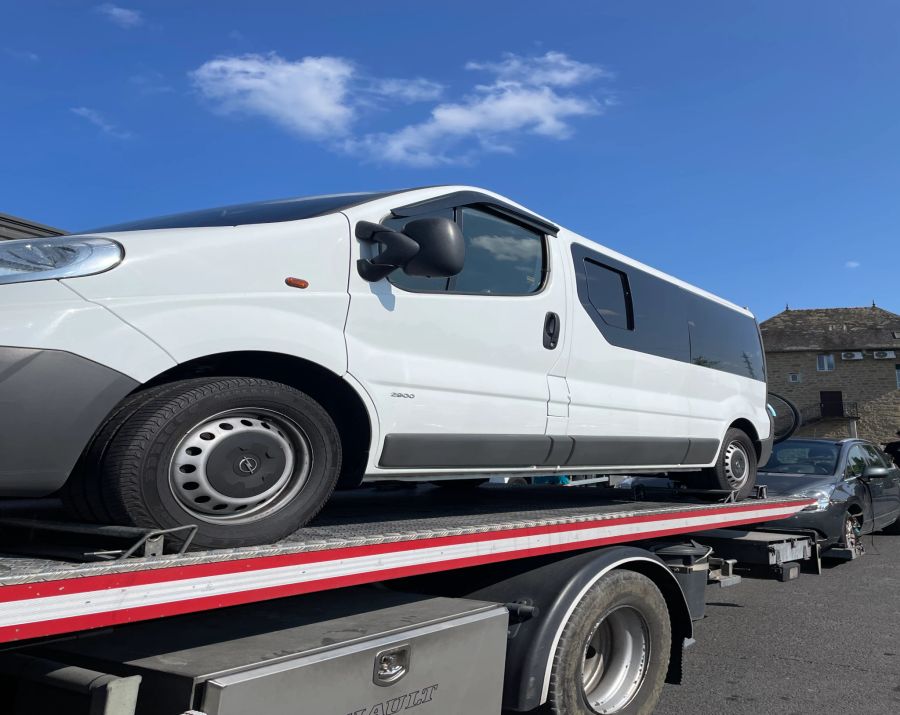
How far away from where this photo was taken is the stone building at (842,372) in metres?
46.0

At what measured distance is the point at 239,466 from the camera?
8.26 ft

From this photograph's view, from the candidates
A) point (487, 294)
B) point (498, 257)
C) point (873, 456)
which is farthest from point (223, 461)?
point (873, 456)

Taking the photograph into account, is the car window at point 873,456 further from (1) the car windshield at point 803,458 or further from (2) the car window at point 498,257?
(2) the car window at point 498,257

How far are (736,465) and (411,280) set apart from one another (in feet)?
12.5

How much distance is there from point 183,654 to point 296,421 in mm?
804

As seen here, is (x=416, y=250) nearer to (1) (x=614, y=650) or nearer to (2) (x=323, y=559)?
(2) (x=323, y=559)

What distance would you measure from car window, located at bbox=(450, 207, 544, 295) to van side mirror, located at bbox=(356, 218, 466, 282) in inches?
15.7

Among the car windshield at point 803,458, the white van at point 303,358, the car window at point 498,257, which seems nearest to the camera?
the white van at point 303,358

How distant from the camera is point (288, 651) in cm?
229

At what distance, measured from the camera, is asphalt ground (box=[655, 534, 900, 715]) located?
4266 mm

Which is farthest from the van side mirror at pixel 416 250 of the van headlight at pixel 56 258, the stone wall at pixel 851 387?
the stone wall at pixel 851 387

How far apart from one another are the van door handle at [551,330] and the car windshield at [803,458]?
18.5ft

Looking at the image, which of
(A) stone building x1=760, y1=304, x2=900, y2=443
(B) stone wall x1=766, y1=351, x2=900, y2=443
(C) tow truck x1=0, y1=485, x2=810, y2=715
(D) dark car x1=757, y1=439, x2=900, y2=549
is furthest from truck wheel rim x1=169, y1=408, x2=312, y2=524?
(A) stone building x1=760, y1=304, x2=900, y2=443

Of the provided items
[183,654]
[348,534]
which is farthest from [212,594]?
[348,534]
